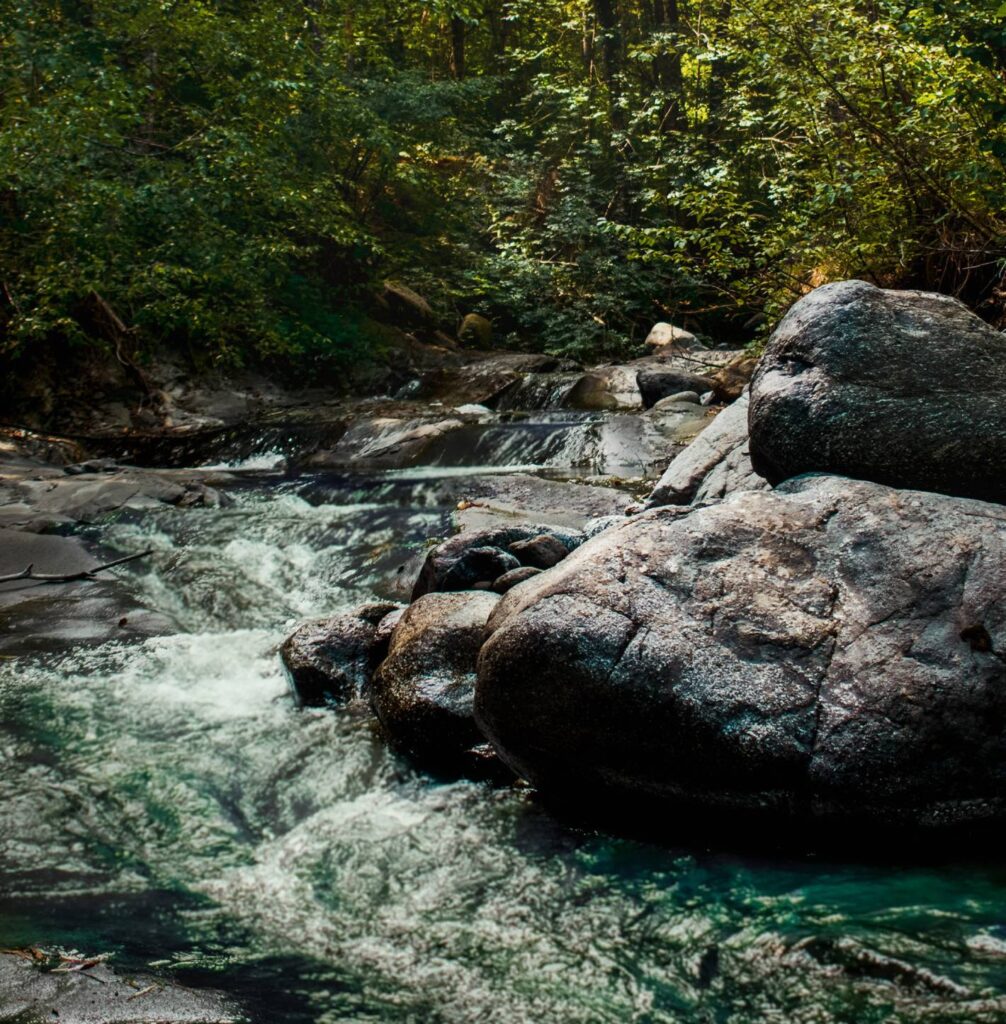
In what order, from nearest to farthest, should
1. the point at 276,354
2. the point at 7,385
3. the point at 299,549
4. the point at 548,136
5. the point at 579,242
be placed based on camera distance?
1. the point at 299,549
2. the point at 7,385
3. the point at 276,354
4. the point at 579,242
5. the point at 548,136

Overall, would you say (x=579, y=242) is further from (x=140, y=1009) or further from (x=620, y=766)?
(x=140, y=1009)

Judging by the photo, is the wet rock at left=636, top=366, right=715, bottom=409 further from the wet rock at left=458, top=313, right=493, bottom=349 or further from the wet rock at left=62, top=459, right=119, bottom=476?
the wet rock at left=62, top=459, right=119, bottom=476

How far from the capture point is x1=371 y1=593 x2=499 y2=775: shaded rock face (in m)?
5.18

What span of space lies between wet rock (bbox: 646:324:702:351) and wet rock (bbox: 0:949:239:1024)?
1525 centimetres

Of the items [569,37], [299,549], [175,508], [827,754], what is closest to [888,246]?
[299,549]

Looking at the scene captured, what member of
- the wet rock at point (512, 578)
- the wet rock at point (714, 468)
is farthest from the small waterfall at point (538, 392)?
A: the wet rock at point (512, 578)

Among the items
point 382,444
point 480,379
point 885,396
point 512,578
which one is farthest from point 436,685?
point 480,379

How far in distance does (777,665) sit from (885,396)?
2.04 metres

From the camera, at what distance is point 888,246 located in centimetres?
973

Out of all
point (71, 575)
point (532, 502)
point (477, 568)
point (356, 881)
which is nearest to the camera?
point (356, 881)

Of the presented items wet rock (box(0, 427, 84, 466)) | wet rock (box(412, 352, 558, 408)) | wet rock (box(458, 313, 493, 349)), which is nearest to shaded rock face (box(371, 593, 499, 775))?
wet rock (box(0, 427, 84, 466))

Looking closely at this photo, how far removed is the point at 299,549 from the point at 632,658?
19.0ft

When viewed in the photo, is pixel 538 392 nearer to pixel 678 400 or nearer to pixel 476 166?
pixel 678 400

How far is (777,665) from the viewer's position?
4.17m
